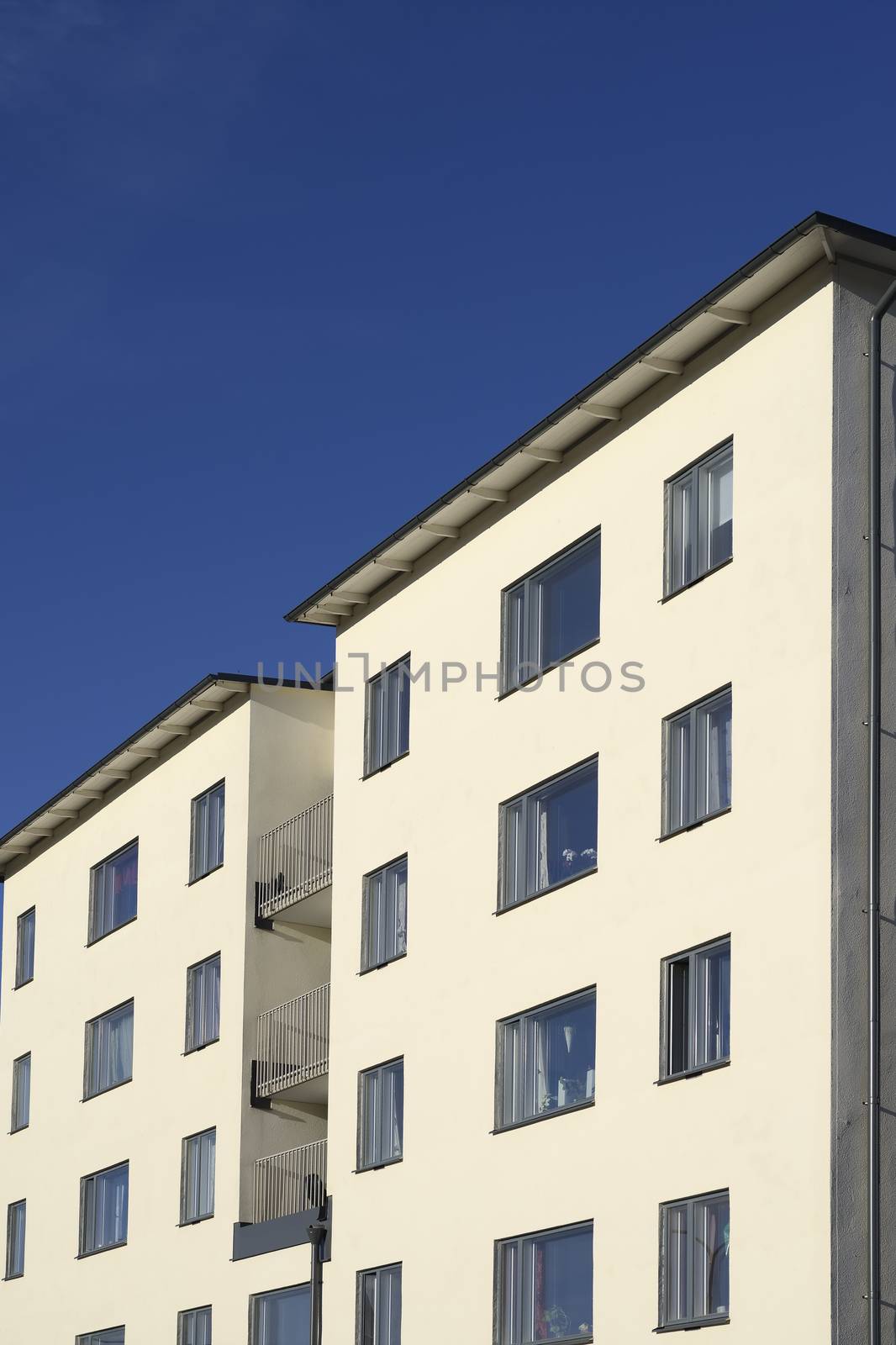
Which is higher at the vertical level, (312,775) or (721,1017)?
(312,775)

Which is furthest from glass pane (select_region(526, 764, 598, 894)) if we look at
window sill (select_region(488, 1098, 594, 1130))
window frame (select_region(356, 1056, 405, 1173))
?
window frame (select_region(356, 1056, 405, 1173))

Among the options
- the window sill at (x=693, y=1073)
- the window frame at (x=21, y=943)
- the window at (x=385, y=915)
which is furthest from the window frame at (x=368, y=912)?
the window frame at (x=21, y=943)

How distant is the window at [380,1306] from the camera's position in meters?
28.0

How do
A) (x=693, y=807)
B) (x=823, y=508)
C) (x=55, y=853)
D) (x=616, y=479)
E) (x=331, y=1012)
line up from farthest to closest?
(x=55, y=853) → (x=331, y=1012) → (x=616, y=479) → (x=693, y=807) → (x=823, y=508)

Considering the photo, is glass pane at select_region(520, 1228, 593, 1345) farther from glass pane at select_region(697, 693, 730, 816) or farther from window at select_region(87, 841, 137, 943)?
window at select_region(87, 841, 137, 943)

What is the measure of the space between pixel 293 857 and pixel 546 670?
341 inches

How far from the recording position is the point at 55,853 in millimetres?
43562

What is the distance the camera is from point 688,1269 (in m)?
22.4

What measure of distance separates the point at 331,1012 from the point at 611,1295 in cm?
874

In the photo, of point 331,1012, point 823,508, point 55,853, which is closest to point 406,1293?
point 331,1012

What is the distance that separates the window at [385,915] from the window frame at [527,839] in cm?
281

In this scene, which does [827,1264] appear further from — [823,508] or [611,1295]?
[823,508]

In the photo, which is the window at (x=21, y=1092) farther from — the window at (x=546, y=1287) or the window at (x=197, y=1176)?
the window at (x=546, y=1287)

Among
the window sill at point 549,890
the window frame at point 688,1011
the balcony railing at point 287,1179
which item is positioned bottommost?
the balcony railing at point 287,1179
